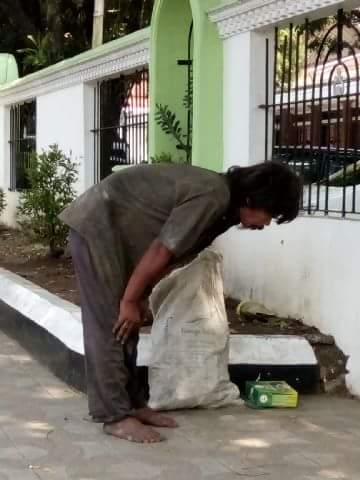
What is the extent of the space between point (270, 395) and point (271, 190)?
1.39 m

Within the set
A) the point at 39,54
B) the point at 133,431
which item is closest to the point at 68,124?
the point at 39,54

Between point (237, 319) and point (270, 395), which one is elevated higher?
point (237, 319)

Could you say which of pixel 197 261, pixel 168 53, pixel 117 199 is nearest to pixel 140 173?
pixel 117 199

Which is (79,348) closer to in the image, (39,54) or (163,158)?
(163,158)

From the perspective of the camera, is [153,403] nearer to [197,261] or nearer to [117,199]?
[197,261]

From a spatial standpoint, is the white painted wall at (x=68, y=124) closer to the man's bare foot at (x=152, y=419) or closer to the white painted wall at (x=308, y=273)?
the white painted wall at (x=308, y=273)

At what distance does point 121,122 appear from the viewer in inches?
389

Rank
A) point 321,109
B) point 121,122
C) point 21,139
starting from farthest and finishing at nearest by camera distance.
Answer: point 21,139
point 121,122
point 321,109

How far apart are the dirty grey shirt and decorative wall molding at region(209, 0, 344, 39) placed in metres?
1.98

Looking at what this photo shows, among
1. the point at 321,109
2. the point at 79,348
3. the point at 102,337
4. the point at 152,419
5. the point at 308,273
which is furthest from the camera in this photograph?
the point at 321,109

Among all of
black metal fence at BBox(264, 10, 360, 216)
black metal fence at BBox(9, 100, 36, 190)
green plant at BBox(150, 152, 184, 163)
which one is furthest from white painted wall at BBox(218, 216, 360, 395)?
black metal fence at BBox(9, 100, 36, 190)

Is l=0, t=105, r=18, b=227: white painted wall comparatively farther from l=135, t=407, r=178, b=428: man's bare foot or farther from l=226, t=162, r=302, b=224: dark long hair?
l=226, t=162, r=302, b=224: dark long hair

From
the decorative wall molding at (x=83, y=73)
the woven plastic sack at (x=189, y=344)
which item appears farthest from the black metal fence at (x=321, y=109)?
the decorative wall molding at (x=83, y=73)

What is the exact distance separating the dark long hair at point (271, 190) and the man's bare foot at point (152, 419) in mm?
1229
